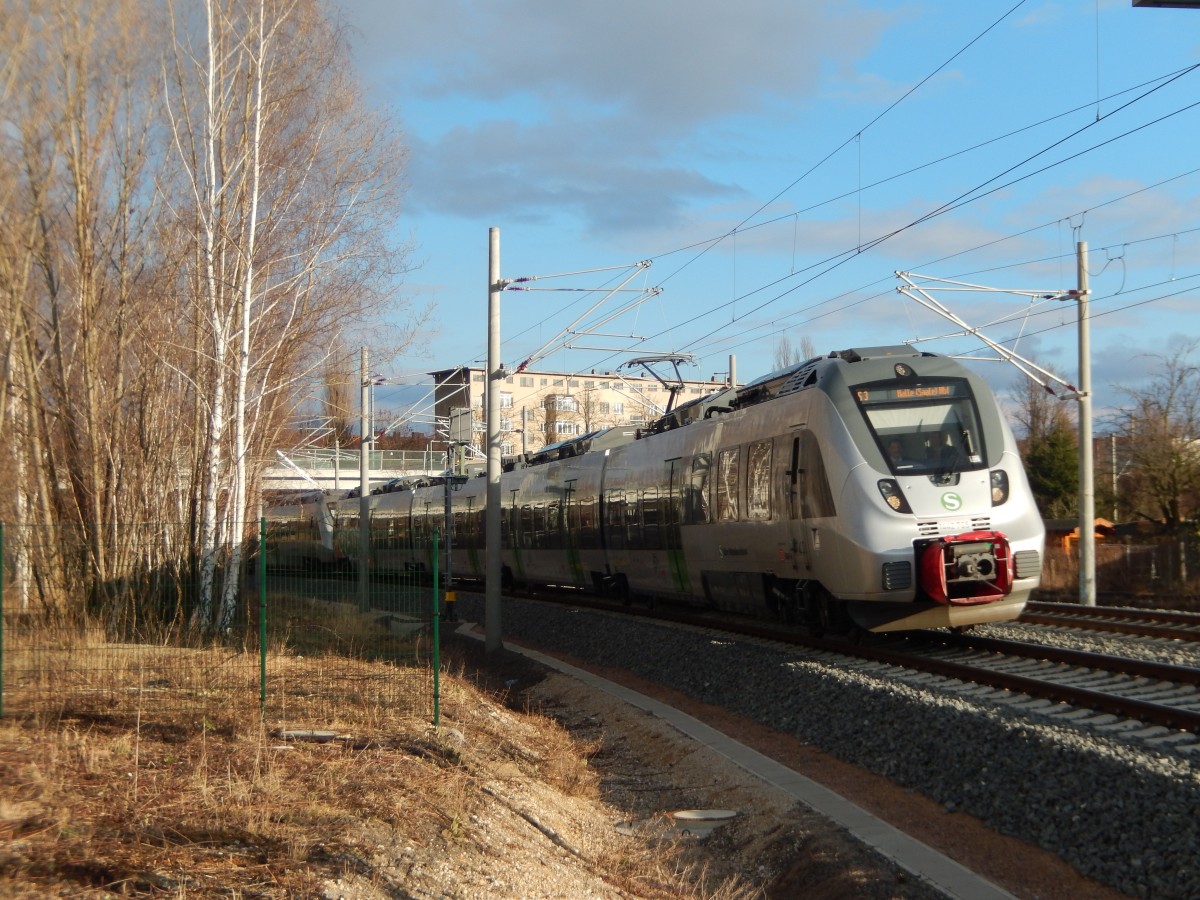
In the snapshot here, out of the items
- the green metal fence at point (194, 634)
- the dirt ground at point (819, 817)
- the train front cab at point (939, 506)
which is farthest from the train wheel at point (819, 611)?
the green metal fence at point (194, 634)

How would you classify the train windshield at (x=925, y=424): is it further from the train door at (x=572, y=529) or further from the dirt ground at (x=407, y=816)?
the train door at (x=572, y=529)

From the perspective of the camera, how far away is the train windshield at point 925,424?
12.9 meters

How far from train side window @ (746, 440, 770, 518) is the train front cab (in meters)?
2.12

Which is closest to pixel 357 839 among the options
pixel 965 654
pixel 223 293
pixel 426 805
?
pixel 426 805

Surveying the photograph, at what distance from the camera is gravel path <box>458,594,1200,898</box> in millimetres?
6805

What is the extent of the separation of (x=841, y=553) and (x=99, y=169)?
1188cm

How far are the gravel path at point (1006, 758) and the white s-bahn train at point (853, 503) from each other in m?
1.18

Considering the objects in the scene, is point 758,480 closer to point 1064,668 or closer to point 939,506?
point 939,506

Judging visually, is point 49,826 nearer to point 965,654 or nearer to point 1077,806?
point 1077,806

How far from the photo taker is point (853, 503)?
41.4 ft

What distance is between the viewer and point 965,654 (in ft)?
43.2

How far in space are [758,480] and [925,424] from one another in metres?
2.84

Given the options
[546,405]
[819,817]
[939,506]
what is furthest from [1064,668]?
[546,405]

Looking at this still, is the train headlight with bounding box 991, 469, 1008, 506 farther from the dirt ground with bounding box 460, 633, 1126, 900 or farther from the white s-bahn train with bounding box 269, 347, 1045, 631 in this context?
the dirt ground with bounding box 460, 633, 1126, 900
